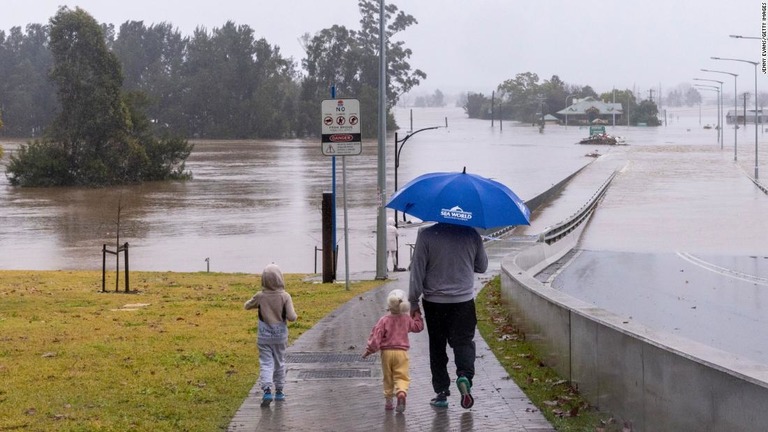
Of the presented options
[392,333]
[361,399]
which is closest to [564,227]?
[361,399]

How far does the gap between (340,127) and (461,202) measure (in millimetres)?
11733

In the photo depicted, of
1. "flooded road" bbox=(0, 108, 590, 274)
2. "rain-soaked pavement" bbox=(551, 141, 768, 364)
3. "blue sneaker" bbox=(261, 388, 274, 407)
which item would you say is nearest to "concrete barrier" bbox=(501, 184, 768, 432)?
"rain-soaked pavement" bbox=(551, 141, 768, 364)

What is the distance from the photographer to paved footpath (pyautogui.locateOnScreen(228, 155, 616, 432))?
350 inches

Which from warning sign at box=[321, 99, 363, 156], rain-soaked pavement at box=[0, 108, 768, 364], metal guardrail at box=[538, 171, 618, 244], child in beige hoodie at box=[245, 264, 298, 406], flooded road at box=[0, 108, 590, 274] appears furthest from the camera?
flooded road at box=[0, 108, 590, 274]

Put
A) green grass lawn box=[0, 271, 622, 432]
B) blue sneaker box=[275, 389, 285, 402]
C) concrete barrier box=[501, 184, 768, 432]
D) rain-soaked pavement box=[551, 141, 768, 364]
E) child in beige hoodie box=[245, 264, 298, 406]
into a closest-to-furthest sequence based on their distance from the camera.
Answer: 1. concrete barrier box=[501, 184, 768, 432]
2. green grass lawn box=[0, 271, 622, 432]
3. child in beige hoodie box=[245, 264, 298, 406]
4. blue sneaker box=[275, 389, 285, 402]
5. rain-soaked pavement box=[551, 141, 768, 364]

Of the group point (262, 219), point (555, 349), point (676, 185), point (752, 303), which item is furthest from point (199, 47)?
point (555, 349)

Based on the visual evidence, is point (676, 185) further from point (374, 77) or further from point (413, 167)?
point (374, 77)

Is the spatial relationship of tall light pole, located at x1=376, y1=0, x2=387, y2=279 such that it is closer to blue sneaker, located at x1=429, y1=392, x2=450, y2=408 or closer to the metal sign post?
the metal sign post

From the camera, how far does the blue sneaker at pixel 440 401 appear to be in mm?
9484

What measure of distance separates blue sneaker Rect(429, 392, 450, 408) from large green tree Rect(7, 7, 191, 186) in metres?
82.2

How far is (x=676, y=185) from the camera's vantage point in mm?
84875

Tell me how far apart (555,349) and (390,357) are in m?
2.34

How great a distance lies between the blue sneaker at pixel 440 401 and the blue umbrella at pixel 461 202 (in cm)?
144

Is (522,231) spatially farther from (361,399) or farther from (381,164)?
(361,399)
